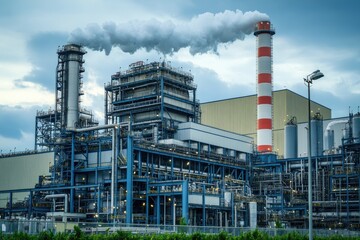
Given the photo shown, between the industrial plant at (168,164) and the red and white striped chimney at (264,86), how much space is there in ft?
0.55

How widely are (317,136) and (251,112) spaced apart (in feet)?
70.2

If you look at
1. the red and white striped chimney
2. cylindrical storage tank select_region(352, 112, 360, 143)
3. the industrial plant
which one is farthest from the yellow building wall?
cylindrical storage tank select_region(352, 112, 360, 143)

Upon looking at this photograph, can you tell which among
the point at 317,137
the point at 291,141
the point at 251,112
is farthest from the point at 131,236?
the point at 251,112

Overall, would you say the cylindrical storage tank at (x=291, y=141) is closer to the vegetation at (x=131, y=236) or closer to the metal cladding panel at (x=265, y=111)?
the metal cladding panel at (x=265, y=111)

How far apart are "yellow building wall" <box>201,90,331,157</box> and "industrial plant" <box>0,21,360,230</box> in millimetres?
8232

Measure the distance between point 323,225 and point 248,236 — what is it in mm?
40062

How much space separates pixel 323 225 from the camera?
81.2 metres

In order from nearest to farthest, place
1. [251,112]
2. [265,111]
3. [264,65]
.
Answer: [265,111]
[264,65]
[251,112]

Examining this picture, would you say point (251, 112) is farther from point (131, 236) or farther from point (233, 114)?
point (131, 236)

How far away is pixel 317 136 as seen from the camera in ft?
306

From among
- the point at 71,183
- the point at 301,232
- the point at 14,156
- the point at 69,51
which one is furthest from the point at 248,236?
the point at 14,156

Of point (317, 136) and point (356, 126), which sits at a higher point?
point (356, 126)

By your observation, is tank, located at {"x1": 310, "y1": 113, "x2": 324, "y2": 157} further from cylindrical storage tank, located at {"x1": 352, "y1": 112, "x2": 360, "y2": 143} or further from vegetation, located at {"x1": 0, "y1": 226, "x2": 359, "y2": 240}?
vegetation, located at {"x1": 0, "y1": 226, "x2": 359, "y2": 240}

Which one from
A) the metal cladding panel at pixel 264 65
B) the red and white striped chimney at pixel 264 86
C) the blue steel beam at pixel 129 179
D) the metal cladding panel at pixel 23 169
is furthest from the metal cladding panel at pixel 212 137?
the metal cladding panel at pixel 23 169
